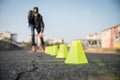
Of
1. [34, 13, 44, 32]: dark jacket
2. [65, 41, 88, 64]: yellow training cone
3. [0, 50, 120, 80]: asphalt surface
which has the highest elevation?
[34, 13, 44, 32]: dark jacket

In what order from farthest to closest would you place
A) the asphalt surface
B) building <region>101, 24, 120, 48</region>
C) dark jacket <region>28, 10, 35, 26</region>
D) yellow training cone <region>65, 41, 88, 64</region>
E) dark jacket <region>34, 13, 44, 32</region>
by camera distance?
1. building <region>101, 24, 120, 48</region>
2. dark jacket <region>34, 13, 44, 32</region>
3. dark jacket <region>28, 10, 35, 26</region>
4. yellow training cone <region>65, 41, 88, 64</region>
5. the asphalt surface

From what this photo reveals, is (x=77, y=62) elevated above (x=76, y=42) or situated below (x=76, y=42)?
below

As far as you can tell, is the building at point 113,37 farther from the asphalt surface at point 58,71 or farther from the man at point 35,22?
the asphalt surface at point 58,71

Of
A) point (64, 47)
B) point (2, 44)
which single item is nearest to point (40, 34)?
point (64, 47)

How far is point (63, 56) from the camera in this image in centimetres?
561

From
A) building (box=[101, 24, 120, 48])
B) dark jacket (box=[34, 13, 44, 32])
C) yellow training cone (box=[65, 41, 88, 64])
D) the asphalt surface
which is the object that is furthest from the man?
building (box=[101, 24, 120, 48])

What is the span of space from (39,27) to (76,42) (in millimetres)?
3889

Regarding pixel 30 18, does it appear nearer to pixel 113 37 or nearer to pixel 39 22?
pixel 39 22

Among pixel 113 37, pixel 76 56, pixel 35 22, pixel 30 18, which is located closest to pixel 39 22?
pixel 35 22

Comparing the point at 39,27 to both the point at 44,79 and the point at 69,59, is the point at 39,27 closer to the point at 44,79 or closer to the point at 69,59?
the point at 69,59

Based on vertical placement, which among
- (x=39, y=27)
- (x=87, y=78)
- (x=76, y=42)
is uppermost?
(x=39, y=27)

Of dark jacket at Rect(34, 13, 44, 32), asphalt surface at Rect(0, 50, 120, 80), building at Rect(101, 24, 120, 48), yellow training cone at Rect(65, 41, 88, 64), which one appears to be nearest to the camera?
asphalt surface at Rect(0, 50, 120, 80)

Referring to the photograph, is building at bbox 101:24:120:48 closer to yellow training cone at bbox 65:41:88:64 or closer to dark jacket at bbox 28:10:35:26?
dark jacket at bbox 28:10:35:26

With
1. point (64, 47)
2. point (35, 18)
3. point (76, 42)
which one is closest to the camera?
point (76, 42)
